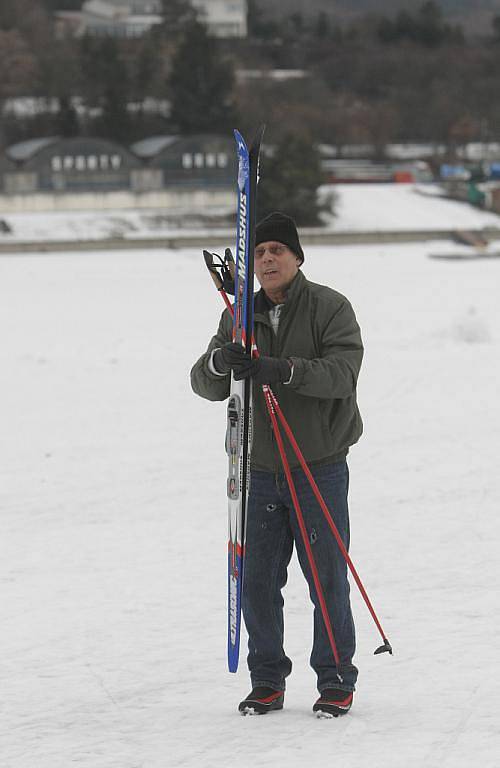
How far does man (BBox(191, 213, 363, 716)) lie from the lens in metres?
4.20

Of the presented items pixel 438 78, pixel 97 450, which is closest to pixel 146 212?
pixel 97 450

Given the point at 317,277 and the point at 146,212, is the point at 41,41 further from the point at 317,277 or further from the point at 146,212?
the point at 317,277

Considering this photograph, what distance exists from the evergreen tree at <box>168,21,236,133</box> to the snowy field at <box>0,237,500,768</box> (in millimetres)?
44148

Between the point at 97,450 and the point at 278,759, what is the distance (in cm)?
665

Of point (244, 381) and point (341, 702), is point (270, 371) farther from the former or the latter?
point (341, 702)

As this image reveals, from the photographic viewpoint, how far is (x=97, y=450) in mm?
10359

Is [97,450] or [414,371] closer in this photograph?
[97,450]

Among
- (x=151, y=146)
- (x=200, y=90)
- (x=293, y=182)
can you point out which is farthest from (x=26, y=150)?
(x=293, y=182)

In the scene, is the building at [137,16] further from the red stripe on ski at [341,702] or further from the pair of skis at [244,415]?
the red stripe on ski at [341,702]

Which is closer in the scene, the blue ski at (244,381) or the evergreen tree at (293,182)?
the blue ski at (244,381)

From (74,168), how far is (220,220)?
7024mm

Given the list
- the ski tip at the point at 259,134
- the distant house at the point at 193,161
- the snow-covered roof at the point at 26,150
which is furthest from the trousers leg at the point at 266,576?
the distant house at the point at 193,161

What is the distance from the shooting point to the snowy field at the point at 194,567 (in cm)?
416

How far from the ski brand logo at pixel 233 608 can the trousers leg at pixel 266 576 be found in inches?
3.5
